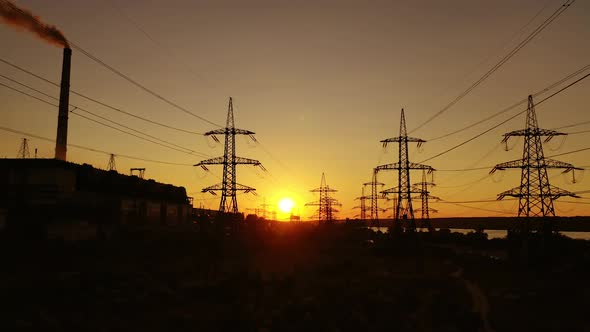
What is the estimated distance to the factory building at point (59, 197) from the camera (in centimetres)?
3381

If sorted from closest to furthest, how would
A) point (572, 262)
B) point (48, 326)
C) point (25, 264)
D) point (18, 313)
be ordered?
point (48, 326) < point (18, 313) < point (25, 264) < point (572, 262)

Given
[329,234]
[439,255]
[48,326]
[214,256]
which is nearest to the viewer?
[48,326]

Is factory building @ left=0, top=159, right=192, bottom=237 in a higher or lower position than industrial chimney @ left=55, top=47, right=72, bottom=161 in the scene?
lower

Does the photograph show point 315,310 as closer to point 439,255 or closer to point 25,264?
point 25,264

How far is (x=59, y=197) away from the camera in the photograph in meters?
36.2

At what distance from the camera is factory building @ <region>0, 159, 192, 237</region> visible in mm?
33812

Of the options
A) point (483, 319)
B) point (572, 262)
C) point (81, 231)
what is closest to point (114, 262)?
point (81, 231)

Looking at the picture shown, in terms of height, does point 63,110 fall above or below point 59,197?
above

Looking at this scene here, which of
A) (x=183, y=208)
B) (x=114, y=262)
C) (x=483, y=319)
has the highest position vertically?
(x=183, y=208)

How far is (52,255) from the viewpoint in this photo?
28.2 meters

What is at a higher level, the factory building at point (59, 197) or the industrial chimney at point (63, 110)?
the industrial chimney at point (63, 110)

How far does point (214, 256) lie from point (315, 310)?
19.8 meters

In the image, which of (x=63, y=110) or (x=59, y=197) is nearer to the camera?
(x=59, y=197)

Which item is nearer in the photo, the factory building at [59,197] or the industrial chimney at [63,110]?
the factory building at [59,197]
